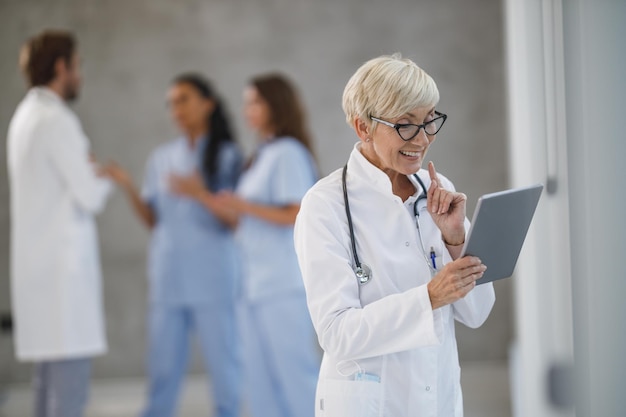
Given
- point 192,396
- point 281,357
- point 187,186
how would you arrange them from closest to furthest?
1. point 281,357
2. point 187,186
3. point 192,396

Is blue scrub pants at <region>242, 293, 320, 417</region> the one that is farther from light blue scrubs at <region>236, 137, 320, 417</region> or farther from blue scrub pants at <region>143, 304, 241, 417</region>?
blue scrub pants at <region>143, 304, 241, 417</region>

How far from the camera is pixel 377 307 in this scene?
1515 millimetres

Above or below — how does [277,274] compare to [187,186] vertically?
below

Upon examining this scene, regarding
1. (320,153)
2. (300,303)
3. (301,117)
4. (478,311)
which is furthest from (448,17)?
(478,311)

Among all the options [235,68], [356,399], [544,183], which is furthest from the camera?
[235,68]

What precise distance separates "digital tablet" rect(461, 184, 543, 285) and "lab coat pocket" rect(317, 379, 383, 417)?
27cm

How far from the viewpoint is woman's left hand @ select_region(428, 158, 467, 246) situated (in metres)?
1.57

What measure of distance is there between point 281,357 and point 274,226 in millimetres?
489

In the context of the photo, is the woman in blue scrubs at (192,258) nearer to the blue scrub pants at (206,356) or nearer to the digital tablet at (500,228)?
the blue scrub pants at (206,356)

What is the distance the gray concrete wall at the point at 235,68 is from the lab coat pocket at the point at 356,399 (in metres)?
3.15

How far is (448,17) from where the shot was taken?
15.3ft

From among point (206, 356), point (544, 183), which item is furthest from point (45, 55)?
point (544, 183)

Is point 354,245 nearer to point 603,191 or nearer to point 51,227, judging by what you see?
point 603,191

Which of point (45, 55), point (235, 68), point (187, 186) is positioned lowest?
point (187, 186)
